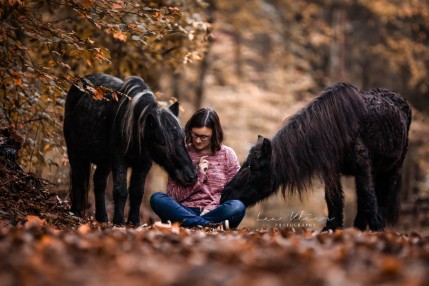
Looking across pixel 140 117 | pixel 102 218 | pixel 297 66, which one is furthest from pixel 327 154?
pixel 297 66

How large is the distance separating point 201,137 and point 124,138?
0.97 m

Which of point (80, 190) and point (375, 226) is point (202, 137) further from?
point (375, 226)

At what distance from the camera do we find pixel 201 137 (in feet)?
20.9

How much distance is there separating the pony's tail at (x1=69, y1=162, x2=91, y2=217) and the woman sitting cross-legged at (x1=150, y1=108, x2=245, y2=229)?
121cm

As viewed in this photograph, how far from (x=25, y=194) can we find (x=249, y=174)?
2592mm

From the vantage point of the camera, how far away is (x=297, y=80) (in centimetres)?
1809

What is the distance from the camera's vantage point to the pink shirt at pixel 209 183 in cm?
632

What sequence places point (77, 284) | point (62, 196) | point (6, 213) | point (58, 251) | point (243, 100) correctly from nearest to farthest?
point (77, 284)
point (58, 251)
point (6, 213)
point (62, 196)
point (243, 100)

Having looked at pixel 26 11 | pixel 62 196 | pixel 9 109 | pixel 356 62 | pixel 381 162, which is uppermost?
pixel 356 62

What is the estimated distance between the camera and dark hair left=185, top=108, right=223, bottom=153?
632cm

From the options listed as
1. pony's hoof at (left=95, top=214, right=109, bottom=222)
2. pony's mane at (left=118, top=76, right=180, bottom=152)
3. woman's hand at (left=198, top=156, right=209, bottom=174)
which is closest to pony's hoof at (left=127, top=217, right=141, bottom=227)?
pony's hoof at (left=95, top=214, right=109, bottom=222)

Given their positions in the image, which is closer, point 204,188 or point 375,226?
point 375,226

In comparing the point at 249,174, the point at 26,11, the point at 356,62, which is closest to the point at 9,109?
the point at 26,11

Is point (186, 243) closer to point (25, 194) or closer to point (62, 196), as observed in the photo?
point (25, 194)
